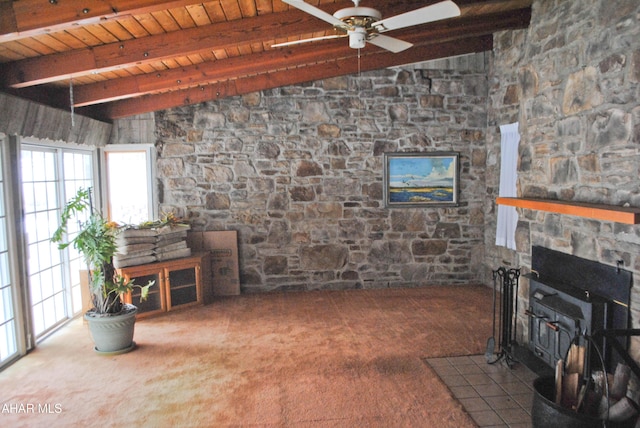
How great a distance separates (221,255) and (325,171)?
5.91ft

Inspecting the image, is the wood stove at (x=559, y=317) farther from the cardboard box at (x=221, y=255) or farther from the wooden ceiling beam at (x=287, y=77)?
the cardboard box at (x=221, y=255)

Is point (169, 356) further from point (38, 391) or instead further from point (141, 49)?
point (141, 49)

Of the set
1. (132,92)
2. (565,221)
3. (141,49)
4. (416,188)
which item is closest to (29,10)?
(141,49)

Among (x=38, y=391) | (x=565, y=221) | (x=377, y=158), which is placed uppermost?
(x=377, y=158)

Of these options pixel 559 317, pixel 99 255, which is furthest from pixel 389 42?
pixel 99 255

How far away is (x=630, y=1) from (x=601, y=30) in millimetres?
290

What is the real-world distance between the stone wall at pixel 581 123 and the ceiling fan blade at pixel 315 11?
1.86 meters

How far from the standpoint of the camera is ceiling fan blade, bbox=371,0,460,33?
2840mm

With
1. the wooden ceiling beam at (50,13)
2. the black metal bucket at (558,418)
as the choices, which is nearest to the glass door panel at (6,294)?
the wooden ceiling beam at (50,13)

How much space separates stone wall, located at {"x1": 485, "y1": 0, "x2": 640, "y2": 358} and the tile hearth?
0.63 meters

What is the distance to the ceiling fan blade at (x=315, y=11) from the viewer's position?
2.65 m

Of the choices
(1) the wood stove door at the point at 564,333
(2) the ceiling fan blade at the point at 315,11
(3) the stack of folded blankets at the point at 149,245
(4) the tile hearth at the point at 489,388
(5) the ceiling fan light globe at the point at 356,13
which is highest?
(5) the ceiling fan light globe at the point at 356,13

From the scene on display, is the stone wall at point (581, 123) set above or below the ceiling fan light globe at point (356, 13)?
below

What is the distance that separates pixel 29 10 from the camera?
278 cm
